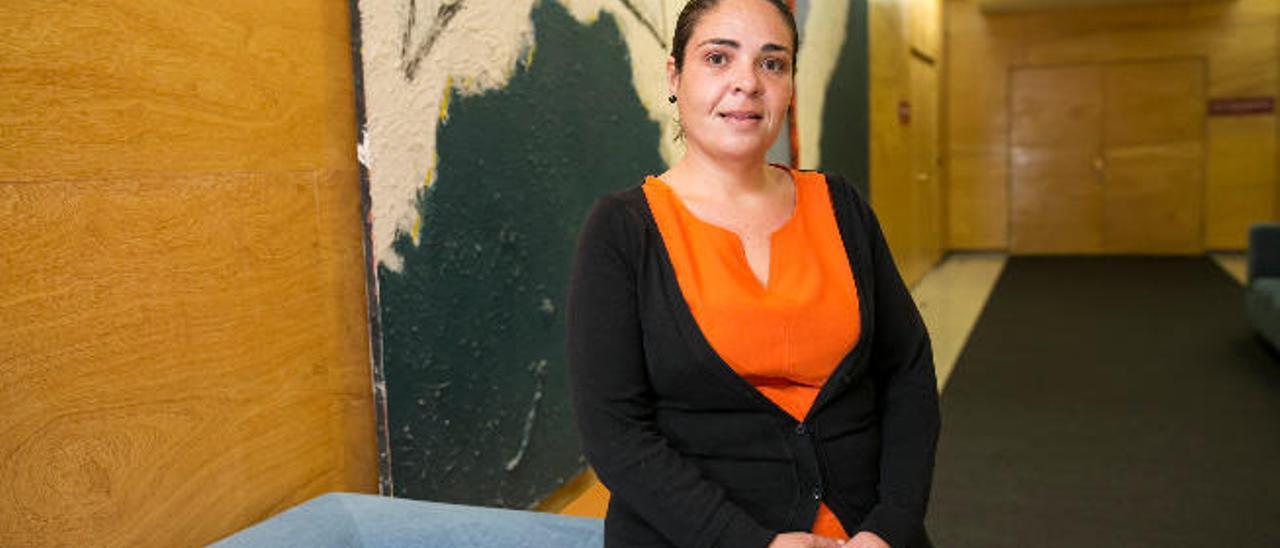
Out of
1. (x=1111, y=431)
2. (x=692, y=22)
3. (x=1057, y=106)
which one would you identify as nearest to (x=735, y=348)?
(x=692, y=22)

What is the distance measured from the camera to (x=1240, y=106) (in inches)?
416

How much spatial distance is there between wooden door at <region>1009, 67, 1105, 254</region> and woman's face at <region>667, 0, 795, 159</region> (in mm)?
10529

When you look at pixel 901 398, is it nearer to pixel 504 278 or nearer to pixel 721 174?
pixel 721 174

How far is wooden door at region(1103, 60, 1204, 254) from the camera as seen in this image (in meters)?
10.8

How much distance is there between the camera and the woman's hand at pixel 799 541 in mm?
1381

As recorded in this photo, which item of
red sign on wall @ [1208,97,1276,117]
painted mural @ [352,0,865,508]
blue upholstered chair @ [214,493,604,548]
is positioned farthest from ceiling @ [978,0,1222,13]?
blue upholstered chair @ [214,493,604,548]

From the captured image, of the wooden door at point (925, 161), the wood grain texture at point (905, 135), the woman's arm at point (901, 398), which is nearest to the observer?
the woman's arm at point (901, 398)

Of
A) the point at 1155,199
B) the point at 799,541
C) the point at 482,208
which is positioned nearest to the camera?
the point at 799,541

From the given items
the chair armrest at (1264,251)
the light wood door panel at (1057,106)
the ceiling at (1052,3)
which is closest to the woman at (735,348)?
the chair armrest at (1264,251)

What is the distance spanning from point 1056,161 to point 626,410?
10850 mm

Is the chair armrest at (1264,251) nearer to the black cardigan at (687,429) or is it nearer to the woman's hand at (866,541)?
the black cardigan at (687,429)

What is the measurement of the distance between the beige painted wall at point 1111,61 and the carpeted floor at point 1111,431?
146 inches

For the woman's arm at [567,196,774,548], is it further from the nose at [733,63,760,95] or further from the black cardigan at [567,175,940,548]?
the nose at [733,63,760,95]

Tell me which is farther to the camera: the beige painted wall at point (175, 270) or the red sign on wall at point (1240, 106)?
the red sign on wall at point (1240, 106)
